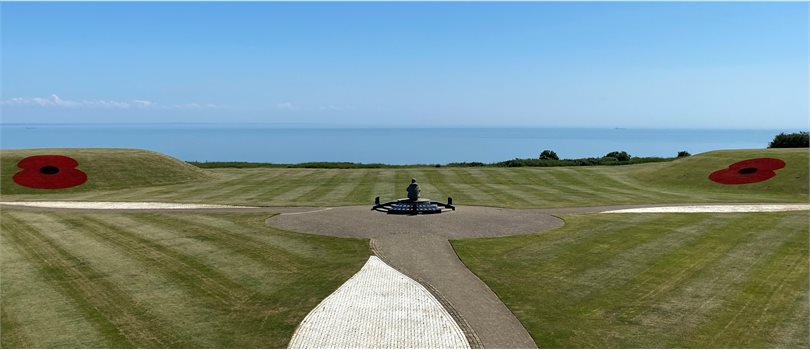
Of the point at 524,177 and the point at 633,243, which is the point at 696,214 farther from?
the point at 524,177

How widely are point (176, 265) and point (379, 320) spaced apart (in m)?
11.9

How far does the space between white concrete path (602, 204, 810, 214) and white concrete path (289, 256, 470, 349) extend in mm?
24550

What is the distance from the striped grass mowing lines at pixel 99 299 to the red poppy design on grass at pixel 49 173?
3166 centimetres

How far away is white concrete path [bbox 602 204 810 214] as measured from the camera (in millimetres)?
39125

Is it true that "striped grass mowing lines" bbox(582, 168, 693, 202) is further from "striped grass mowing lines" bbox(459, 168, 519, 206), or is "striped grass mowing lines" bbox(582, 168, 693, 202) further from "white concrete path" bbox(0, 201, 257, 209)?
"white concrete path" bbox(0, 201, 257, 209)

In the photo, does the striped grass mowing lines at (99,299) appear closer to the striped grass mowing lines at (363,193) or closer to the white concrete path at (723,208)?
the striped grass mowing lines at (363,193)

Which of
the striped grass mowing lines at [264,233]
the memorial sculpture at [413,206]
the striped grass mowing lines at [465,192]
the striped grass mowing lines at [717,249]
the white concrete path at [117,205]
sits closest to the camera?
the striped grass mowing lines at [717,249]

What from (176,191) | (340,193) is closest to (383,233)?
(340,193)

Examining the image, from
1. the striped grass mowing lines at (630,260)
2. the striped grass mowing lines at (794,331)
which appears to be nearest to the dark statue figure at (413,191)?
the striped grass mowing lines at (630,260)

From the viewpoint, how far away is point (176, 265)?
24016mm

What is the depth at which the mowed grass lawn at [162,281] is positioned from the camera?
55.0 ft

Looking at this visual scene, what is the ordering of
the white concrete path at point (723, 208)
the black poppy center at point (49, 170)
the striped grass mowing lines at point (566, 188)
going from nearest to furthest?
the white concrete path at point (723, 208)
the striped grass mowing lines at point (566, 188)
the black poppy center at point (49, 170)

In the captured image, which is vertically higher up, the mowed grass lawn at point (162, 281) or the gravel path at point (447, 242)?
the gravel path at point (447, 242)

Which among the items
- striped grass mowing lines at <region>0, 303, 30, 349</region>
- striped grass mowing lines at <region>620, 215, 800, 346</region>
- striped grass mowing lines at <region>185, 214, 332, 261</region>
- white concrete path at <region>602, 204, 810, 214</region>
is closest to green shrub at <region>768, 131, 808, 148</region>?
white concrete path at <region>602, 204, 810, 214</region>
